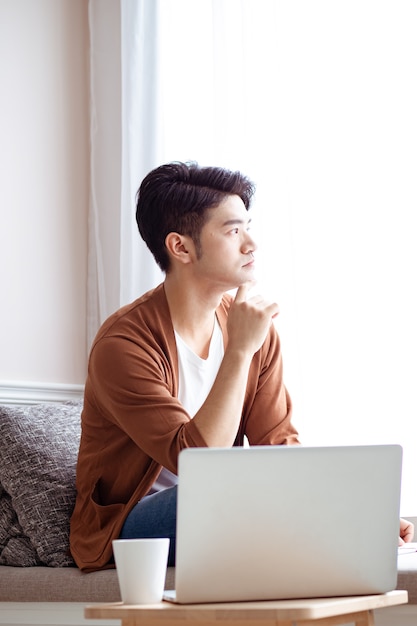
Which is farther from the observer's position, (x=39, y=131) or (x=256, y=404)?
(x=39, y=131)

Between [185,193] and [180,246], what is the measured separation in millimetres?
112

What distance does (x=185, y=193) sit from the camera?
1899 millimetres

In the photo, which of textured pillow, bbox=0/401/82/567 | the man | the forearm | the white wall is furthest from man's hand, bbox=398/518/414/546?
the white wall

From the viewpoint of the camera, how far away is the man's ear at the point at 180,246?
1.90 metres

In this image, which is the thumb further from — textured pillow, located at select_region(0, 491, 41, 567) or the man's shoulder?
textured pillow, located at select_region(0, 491, 41, 567)

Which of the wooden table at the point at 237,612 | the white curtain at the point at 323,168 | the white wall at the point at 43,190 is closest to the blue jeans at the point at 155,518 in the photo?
the wooden table at the point at 237,612

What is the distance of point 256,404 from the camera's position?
1.94 metres

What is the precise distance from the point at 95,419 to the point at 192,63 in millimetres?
1188

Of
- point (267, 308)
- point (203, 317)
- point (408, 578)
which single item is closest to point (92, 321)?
point (203, 317)

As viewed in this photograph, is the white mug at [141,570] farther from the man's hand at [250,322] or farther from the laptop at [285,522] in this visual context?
the man's hand at [250,322]

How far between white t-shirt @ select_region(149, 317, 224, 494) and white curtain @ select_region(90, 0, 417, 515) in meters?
0.42

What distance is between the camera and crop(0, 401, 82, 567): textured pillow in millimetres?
1801

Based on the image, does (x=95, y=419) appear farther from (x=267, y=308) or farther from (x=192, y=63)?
(x=192, y=63)

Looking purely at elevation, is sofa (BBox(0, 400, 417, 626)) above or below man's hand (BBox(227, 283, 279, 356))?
below
